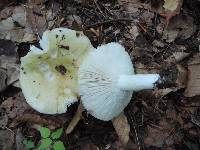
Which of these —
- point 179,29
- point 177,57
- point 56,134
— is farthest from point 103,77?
point 179,29

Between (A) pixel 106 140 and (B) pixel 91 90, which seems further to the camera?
(A) pixel 106 140

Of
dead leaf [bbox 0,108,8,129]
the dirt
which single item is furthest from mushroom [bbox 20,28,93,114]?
dead leaf [bbox 0,108,8,129]

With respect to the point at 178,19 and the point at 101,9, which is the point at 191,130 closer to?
the point at 178,19

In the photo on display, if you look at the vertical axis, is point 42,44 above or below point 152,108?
above

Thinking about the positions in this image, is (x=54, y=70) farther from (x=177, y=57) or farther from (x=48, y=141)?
(x=177, y=57)

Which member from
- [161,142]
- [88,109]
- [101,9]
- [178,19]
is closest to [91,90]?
[88,109]

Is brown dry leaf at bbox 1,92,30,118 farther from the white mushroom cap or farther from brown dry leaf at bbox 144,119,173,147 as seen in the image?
brown dry leaf at bbox 144,119,173,147

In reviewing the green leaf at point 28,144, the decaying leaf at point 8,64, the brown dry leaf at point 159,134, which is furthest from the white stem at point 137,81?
the decaying leaf at point 8,64
